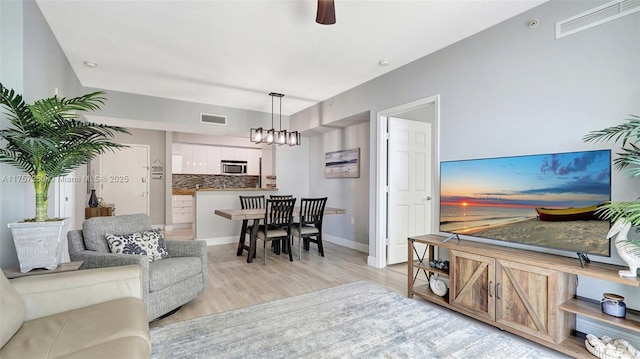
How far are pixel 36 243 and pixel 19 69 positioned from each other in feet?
3.97

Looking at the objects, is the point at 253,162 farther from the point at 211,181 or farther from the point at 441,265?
the point at 441,265

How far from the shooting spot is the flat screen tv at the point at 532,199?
195cm

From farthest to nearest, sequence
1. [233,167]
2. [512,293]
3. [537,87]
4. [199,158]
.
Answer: [233,167] → [199,158] → [537,87] → [512,293]

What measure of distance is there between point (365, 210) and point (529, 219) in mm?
2870

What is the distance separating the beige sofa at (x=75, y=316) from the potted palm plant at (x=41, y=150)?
0.28 metres

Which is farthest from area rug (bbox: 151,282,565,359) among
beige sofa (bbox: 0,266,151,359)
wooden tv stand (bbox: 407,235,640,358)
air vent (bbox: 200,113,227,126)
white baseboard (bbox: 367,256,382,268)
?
air vent (bbox: 200,113,227,126)

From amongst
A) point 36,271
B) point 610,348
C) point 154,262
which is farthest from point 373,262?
point 36,271

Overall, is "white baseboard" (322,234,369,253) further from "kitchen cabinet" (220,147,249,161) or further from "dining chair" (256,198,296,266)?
"kitchen cabinet" (220,147,249,161)

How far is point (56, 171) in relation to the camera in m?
1.96

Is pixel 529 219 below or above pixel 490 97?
below

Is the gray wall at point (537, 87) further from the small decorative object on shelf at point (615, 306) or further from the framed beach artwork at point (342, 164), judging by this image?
the framed beach artwork at point (342, 164)

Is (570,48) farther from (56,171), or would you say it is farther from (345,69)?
(56,171)

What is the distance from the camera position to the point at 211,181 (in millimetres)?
8375

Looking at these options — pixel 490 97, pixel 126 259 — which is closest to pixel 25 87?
pixel 126 259
